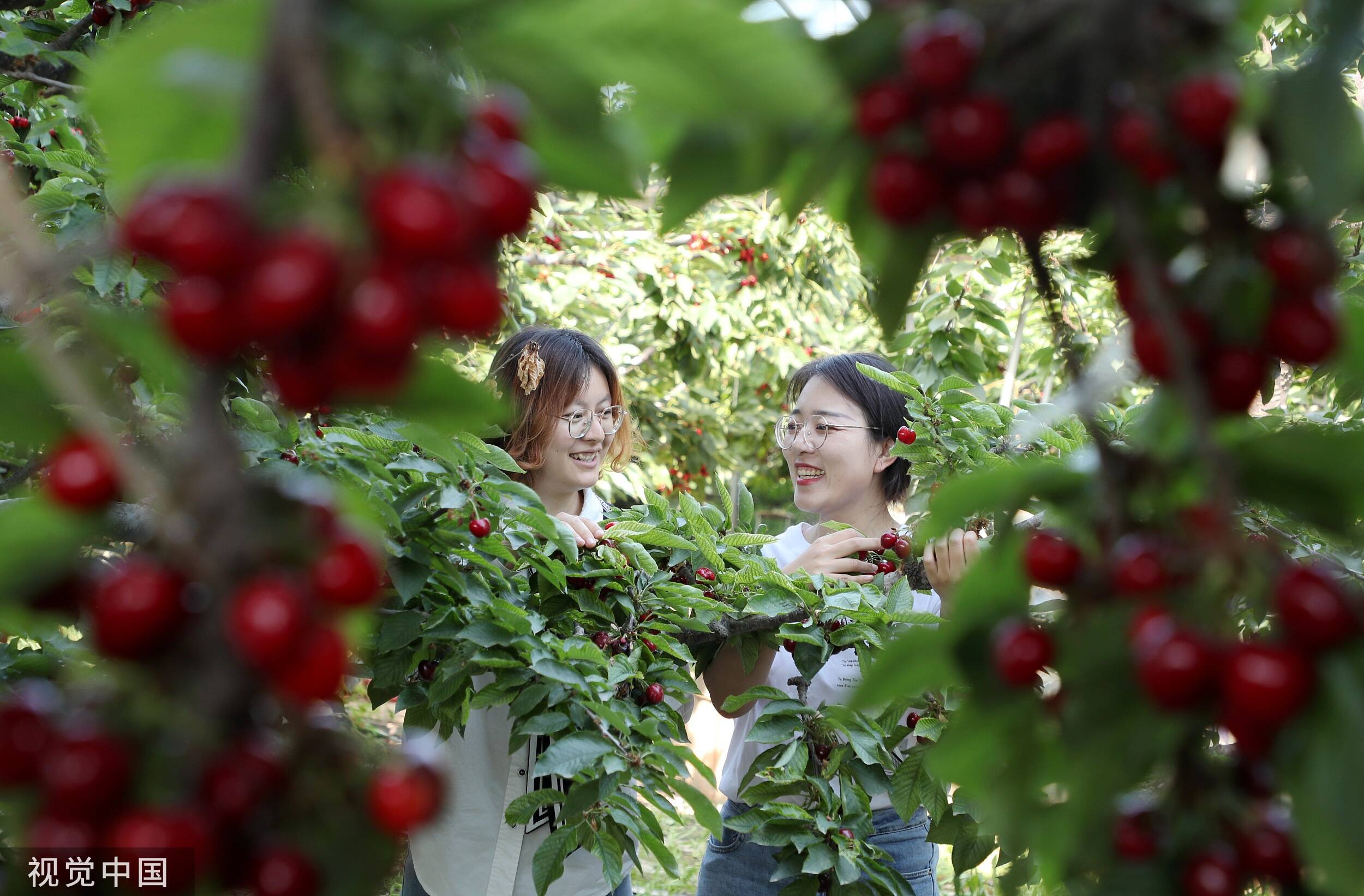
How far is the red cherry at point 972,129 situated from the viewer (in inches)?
19.6

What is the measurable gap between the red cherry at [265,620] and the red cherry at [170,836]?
7 cm

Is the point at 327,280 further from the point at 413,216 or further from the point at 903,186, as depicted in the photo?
the point at 903,186

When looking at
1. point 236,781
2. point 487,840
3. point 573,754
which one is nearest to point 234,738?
point 236,781

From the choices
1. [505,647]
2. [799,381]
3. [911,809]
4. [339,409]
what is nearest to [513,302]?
[799,381]

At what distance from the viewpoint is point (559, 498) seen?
3303 mm

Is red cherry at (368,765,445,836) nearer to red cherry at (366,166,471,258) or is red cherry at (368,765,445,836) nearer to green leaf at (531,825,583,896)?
red cherry at (366,166,471,258)

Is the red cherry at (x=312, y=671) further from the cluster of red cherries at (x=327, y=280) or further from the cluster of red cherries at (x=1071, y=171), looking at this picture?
the cluster of red cherries at (x=1071, y=171)

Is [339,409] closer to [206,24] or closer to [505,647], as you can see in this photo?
[505,647]

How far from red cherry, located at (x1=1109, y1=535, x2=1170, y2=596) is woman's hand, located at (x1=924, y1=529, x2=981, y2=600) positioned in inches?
65.3

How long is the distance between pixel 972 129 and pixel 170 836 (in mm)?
473

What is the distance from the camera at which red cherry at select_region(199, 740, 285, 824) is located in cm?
39

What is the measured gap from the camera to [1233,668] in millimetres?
419

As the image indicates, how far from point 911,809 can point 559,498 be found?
Result: 1.72m

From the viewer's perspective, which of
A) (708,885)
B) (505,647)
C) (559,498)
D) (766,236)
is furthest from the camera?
(766,236)
